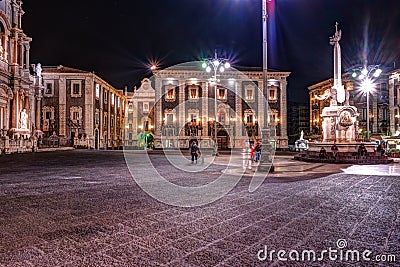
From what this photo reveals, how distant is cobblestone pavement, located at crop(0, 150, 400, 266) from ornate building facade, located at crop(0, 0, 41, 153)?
3056 cm

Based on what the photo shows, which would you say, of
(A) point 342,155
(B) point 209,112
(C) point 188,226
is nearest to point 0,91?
(B) point 209,112

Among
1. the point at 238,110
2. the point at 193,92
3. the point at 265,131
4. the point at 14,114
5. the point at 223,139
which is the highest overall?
the point at 193,92

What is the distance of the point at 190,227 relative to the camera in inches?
215

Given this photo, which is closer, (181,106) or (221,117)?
(181,106)

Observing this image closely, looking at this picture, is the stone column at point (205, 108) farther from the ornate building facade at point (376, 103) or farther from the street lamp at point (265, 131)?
the street lamp at point (265, 131)

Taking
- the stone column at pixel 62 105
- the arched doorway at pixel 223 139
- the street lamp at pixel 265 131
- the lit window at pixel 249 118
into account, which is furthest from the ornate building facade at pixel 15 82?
the lit window at pixel 249 118

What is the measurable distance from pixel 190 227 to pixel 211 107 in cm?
5182

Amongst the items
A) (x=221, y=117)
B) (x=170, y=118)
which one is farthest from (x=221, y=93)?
(x=170, y=118)

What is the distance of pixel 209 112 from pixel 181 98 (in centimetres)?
559

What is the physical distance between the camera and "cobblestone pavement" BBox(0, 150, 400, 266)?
4090mm

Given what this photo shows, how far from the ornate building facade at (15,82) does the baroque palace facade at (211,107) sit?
69.5 ft

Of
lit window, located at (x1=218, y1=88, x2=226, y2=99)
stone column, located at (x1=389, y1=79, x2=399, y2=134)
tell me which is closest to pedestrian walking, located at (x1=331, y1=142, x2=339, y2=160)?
lit window, located at (x1=218, y1=88, x2=226, y2=99)

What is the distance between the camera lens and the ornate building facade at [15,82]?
119ft

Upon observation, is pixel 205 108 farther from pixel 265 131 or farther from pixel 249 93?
pixel 265 131
